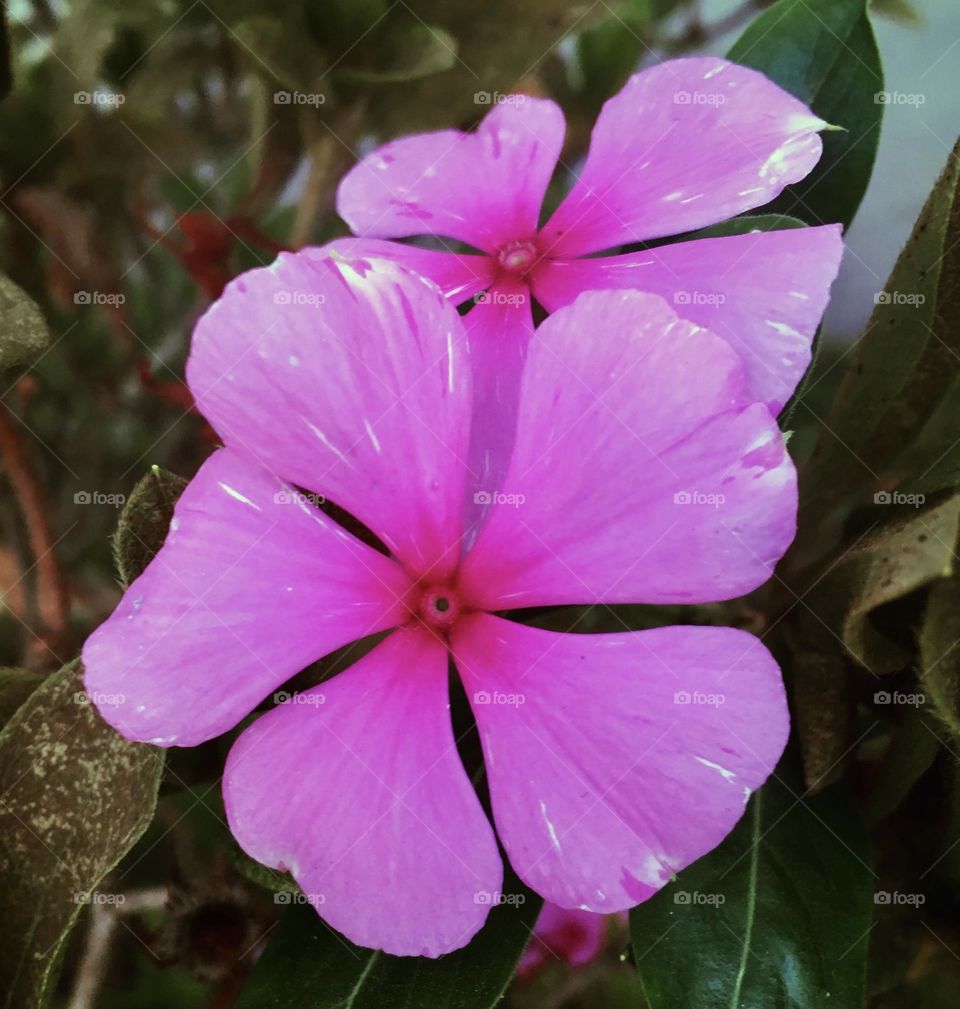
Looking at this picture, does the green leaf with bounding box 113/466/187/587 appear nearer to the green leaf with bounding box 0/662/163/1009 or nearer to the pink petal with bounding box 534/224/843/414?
the green leaf with bounding box 0/662/163/1009

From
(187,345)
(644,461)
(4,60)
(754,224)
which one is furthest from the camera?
(187,345)

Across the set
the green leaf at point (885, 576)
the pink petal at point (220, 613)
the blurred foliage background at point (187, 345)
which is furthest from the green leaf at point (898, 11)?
the pink petal at point (220, 613)

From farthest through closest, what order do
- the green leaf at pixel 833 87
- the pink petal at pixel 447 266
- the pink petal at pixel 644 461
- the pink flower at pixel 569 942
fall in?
the pink flower at pixel 569 942 < the green leaf at pixel 833 87 < the pink petal at pixel 447 266 < the pink petal at pixel 644 461

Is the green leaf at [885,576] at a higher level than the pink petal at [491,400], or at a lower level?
lower

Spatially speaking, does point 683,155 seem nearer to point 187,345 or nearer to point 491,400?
point 491,400

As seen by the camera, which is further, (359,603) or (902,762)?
(902,762)

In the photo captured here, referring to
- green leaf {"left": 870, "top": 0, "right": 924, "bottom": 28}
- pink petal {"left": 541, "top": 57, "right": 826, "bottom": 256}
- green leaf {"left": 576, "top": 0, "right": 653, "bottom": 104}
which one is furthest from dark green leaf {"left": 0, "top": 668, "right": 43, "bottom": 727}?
green leaf {"left": 870, "top": 0, "right": 924, "bottom": 28}

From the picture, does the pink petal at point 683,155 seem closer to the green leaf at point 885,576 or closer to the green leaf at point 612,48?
the green leaf at point 885,576

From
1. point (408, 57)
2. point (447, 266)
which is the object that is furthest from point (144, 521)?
point (408, 57)
